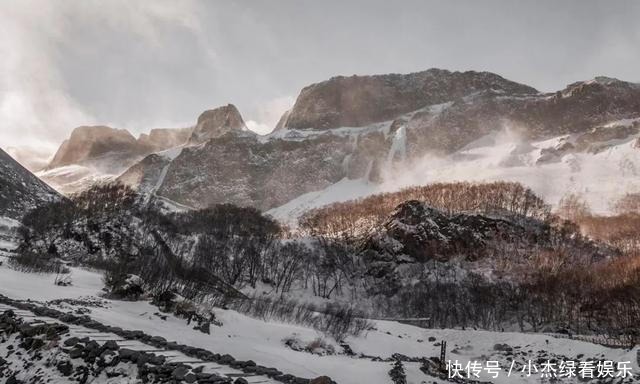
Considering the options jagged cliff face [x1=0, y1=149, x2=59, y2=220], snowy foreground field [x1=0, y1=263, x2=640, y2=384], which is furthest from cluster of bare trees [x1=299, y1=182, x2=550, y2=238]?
snowy foreground field [x1=0, y1=263, x2=640, y2=384]

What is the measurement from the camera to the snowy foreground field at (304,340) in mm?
12781

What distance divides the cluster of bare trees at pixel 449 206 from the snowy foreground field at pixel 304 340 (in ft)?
187

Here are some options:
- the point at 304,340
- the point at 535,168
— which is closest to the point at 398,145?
the point at 535,168

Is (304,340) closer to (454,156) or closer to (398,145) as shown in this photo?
(454,156)

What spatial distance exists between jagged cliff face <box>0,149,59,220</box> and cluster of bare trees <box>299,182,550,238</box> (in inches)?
2045

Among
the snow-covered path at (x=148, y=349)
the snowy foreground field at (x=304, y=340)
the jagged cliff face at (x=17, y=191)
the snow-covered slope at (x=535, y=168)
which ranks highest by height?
the snow-covered slope at (x=535, y=168)

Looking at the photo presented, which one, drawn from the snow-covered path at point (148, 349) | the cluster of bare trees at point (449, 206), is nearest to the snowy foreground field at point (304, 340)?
the snow-covered path at point (148, 349)

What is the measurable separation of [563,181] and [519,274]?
233 ft

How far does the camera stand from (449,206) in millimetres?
99500

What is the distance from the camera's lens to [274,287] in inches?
2261

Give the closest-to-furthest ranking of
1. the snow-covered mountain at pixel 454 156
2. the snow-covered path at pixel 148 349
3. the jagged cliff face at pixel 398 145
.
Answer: the snow-covered path at pixel 148 349
the snow-covered mountain at pixel 454 156
the jagged cliff face at pixel 398 145

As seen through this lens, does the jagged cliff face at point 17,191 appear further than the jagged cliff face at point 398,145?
No

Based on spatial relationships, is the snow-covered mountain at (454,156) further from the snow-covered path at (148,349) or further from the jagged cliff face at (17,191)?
the snow-covered path at (148,349)

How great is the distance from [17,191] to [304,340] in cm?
8570
